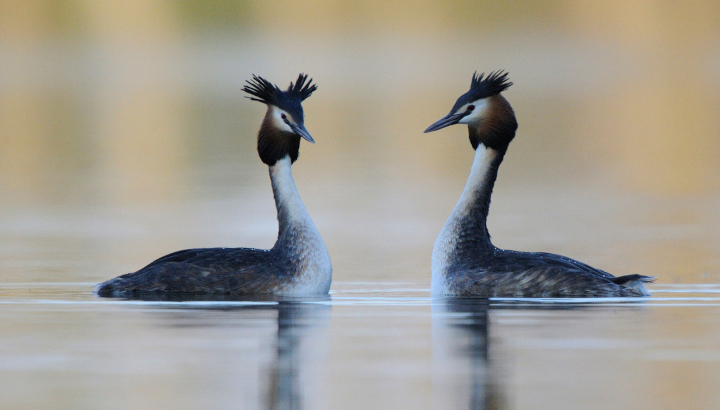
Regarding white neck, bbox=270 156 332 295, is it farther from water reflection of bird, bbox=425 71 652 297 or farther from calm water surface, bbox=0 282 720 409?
water reflection of bird, bbox=425 71 652 297

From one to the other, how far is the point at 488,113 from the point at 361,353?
4300 mm

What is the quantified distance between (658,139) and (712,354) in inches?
1160

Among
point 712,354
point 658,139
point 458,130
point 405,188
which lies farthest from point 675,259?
point 458,130

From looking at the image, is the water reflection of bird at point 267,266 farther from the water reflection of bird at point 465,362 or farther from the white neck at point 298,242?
the water reflection of bird at point 465,362

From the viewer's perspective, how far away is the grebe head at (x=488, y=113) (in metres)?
12.0

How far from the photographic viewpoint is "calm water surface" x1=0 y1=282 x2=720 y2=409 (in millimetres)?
7016

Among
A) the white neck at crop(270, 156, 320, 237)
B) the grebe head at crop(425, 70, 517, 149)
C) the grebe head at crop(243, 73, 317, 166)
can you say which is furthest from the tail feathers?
the grebe head at crop(243, 73, 317, 166)

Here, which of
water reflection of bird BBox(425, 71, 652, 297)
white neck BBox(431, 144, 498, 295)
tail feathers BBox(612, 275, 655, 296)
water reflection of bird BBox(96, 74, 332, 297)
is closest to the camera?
tail feathers BBox(612, 275, 655, 296)

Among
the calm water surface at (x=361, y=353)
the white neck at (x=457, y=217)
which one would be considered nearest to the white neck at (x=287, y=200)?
the white neck at (x=457, y=217)

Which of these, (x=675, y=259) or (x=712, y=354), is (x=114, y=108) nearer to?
(x=675, y=259)

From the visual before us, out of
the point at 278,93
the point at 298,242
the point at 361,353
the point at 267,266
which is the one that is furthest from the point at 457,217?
the point at 361,353

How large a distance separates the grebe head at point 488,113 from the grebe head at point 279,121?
1.17 m

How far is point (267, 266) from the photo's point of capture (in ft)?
37.9

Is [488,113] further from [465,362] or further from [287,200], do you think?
[465,362]
